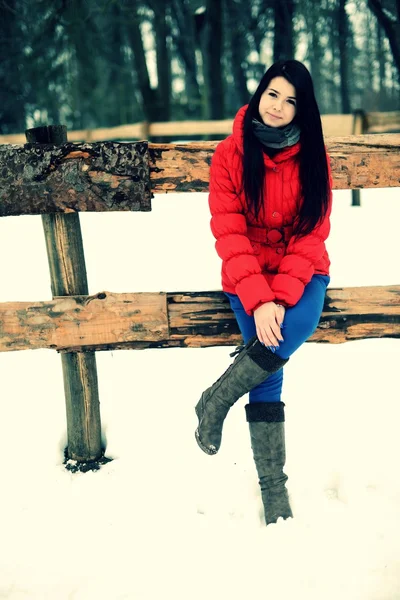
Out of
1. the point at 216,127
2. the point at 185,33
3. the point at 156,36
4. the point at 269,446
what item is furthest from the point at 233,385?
the point at 185,33

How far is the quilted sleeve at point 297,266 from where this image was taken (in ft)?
7.34

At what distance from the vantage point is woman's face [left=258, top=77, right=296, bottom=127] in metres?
2.23

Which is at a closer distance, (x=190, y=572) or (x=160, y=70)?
(x=190, y=572)

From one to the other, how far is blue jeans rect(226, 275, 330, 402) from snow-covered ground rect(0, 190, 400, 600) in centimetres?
54

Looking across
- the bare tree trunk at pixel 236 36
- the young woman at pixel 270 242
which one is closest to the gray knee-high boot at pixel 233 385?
the young woman at pixel 270 242

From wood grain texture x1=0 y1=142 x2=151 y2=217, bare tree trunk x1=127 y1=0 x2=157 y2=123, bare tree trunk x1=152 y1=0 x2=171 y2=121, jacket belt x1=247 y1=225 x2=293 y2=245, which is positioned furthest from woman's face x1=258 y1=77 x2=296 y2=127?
bare tree trunk x1=152 y1=0 x2=171 y2=121

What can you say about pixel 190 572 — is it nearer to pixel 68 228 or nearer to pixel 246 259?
pixel 246 259

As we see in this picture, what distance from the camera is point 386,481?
2541 mm

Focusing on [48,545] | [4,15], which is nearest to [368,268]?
[48,545]

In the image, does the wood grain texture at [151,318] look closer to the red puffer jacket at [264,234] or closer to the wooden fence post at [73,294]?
the wooden fence post at [73,294]

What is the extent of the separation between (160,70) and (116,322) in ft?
40.5

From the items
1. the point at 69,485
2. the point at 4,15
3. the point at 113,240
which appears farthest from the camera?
the point at 4,15

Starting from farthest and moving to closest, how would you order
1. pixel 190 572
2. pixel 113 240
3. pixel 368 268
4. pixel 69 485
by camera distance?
pixel 113 240
pixel 368 268
pixel 69 485
pixel 190 572

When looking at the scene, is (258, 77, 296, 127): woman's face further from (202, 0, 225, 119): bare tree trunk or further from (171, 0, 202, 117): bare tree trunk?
(171, 0, 202, 117): bare tree trunk
